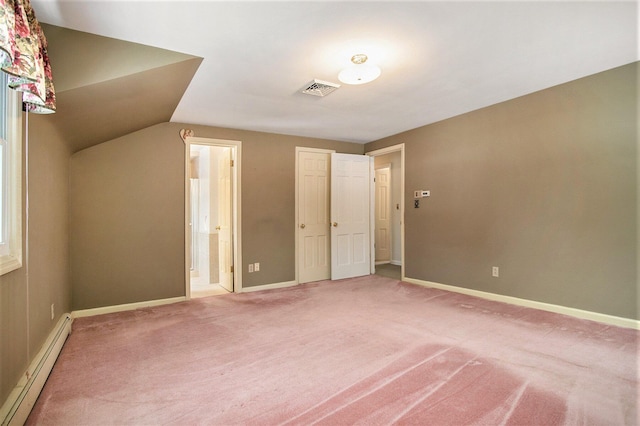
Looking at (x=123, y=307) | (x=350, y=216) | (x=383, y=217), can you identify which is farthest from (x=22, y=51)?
(x=383, y=217)

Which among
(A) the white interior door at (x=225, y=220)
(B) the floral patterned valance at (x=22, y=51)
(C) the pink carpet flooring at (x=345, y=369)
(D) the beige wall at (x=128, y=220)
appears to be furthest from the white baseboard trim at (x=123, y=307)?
(B) the floral patterned valance at (x=22, y=51)

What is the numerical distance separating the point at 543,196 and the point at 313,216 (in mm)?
3075

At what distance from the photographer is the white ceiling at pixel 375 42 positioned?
1887 mm

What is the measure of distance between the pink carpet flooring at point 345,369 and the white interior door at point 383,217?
3462 mm

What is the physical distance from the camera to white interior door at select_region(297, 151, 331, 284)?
4.95 m

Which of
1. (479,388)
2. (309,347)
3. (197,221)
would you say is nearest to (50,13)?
(309,347)

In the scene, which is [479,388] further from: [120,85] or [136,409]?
[120,85]

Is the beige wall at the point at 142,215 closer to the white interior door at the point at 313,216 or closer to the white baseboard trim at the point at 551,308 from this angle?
the white interior door at the point at 313,216

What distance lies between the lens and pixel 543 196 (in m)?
3.30

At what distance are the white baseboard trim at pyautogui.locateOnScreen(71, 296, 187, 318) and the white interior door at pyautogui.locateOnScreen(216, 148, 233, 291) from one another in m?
0.81

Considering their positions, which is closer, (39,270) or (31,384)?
(31,384)

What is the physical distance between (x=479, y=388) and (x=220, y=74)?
3087mm

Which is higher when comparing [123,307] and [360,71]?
[360,71]

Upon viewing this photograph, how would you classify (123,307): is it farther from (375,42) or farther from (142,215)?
(375,42)
